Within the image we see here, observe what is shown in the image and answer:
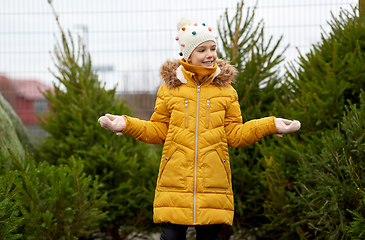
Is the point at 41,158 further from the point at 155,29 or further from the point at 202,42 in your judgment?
the point at 155,29

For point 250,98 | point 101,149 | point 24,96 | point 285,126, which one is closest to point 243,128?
point 285,126

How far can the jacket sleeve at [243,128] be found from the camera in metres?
2.29

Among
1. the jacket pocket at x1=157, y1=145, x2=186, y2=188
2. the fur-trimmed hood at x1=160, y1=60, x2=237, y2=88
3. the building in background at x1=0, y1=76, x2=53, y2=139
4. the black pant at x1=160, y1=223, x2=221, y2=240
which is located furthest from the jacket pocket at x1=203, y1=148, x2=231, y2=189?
the building in background at x1=0, y1=76, x2=53, y2=139

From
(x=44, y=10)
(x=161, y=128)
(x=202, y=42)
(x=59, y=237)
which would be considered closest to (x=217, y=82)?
(x=202, y=42)

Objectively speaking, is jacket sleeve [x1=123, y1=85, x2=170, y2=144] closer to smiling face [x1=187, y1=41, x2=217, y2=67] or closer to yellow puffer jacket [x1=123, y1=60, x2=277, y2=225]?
yellow puffer jacket [x1=123, y1=60, x2=277, y2=225]

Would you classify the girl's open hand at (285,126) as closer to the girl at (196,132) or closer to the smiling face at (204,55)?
the girl at (196,132)

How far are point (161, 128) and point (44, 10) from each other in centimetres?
457

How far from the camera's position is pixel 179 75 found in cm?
237

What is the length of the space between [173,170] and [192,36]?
856 mm

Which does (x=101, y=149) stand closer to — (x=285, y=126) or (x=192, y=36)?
(x=192, y=36)

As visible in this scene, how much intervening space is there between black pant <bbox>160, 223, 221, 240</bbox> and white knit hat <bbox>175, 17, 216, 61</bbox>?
43.0 inches

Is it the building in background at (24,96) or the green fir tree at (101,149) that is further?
the building in background at (24,96)

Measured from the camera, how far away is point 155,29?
5.82 m

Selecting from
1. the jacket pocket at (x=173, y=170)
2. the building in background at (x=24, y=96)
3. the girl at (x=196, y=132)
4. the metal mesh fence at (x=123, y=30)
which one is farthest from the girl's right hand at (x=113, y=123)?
the building in background at (x=24, y=96)
